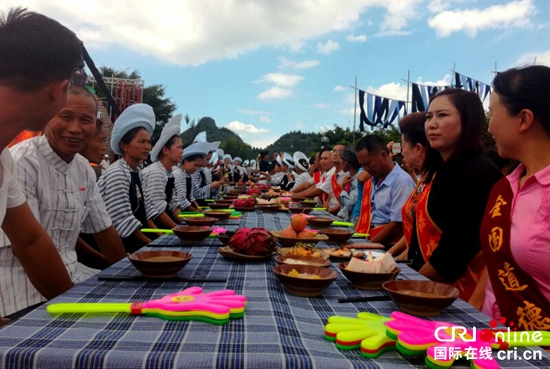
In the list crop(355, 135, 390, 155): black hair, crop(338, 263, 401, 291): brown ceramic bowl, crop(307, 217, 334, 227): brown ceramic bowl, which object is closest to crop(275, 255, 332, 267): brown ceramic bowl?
crop(338, 263, 401, 291): brown ceramic bowl

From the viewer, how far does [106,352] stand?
102 centimetres

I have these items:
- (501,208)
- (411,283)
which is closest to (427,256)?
(501,208)

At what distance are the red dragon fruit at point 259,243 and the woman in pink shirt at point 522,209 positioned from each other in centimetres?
110

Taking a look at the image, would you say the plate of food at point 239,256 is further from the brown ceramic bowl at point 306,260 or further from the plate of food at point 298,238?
the plate of food at point 298,238

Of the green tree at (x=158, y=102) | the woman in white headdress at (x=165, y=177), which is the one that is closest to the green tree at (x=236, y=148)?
the green tree at (x=158, y=102)

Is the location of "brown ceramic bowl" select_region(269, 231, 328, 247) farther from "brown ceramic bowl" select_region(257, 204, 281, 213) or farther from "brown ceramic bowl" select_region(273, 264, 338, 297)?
"brown ceramic bowl" select_region(257, 204, 281, 213)

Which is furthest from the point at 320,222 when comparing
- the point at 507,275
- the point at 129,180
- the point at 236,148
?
the point at 236,148

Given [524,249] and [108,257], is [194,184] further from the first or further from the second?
[524,249]

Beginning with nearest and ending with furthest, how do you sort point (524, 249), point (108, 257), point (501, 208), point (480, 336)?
point (480, 336), point (524, 249), point (501, 208), point (108, 257)

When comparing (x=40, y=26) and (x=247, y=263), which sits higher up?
(x=40, y=26)

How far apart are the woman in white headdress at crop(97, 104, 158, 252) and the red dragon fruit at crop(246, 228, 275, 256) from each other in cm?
195

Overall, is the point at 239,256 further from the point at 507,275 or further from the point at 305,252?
the point at 507,275

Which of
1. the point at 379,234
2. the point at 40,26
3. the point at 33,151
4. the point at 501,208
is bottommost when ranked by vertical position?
the point at 379,234

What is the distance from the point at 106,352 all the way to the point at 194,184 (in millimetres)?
7356
